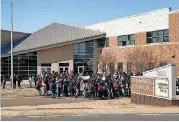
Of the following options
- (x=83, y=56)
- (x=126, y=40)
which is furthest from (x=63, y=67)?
(x=126, y=40)

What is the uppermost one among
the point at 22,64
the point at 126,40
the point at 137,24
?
the point at 137,24

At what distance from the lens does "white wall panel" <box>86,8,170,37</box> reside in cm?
3880

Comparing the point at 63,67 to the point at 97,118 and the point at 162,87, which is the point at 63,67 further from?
the point at 97,118

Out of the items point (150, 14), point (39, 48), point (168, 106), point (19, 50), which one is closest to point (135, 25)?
point (150, 14)

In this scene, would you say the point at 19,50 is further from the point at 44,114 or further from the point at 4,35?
the point at 44,114

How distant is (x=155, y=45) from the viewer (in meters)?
39.3

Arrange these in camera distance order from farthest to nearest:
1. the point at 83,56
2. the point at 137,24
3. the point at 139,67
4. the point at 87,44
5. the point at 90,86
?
the point at 83,56
the point at 87,44
the point at 137,24
the point at 139,67
the point at 90,86

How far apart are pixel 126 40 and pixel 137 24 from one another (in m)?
2.50

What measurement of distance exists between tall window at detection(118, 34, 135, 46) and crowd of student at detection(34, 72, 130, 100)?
16379 mm

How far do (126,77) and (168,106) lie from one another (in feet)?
21.5

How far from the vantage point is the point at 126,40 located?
44.2 m

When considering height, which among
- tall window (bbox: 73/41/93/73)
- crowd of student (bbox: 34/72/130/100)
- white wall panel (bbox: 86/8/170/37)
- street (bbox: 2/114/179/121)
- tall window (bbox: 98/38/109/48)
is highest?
white wall panel (bbox: 86/8/170/37)

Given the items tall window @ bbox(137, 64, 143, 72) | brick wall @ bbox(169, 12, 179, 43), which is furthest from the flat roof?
brick wall @ bbox(169, 12, 179, 43)

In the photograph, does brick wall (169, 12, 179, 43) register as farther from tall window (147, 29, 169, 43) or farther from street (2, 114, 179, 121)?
street (2, 114, 179, 121)
